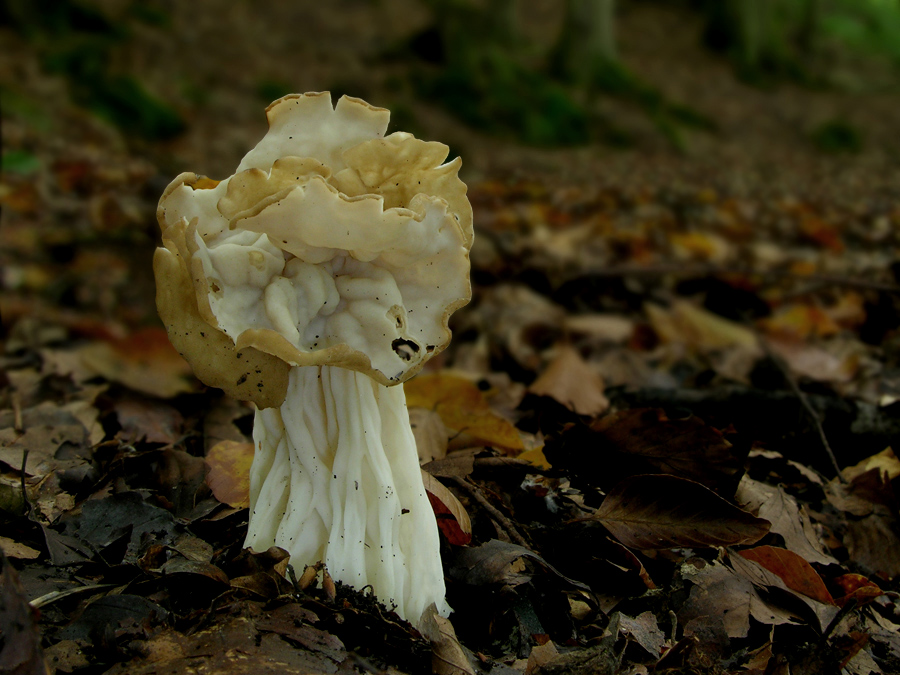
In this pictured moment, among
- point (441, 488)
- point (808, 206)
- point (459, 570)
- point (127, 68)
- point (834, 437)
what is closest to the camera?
point (459, 570)

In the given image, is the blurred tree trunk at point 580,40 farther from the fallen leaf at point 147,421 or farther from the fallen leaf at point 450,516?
the fallen leaf at point 450,516

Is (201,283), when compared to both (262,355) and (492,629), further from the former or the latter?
(492,629)

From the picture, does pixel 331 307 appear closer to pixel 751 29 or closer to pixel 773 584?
pixel 773 584

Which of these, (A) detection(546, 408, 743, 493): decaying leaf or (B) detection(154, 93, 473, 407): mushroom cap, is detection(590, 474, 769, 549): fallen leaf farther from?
(B) detection(154, 93, 473, 407): mushroom cap

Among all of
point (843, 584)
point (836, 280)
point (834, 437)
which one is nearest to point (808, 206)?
point (836, 280)

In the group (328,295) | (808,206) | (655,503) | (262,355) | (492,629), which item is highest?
(328,295)

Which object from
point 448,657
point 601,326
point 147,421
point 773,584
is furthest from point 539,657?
point 601,326

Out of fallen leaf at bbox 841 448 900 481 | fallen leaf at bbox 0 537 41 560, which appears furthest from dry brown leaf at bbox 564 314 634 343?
fallen leaf at bbox 0 537 41 560
